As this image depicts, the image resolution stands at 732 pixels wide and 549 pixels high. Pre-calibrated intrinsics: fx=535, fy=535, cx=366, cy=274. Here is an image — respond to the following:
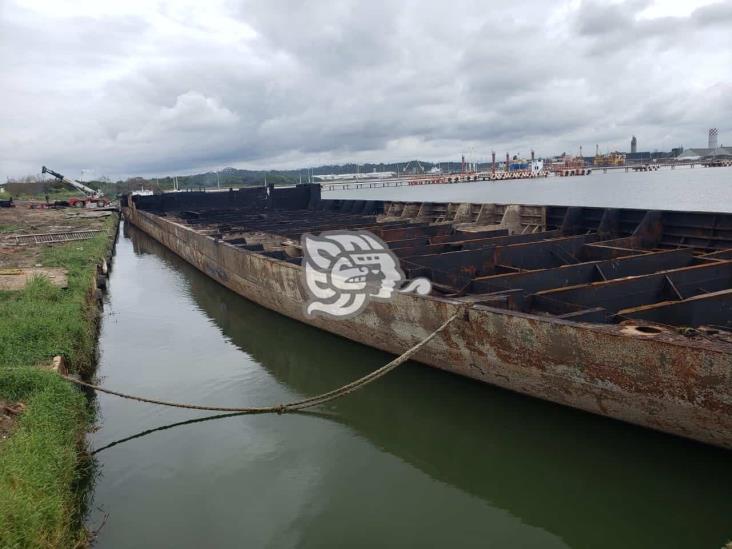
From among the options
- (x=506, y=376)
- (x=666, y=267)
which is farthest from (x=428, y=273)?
(x=666, y=267)

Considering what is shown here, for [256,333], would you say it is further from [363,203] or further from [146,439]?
[363,203]

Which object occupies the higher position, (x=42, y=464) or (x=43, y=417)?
(x=43, y=417)

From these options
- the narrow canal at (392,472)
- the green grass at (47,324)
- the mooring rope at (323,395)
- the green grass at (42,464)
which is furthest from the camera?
the green grass at (47,324)

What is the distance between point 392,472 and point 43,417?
3.88m

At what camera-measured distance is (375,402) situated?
26.3ft

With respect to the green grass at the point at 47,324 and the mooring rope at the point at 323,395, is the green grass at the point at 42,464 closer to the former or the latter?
the mooring rope at the point at 323,395

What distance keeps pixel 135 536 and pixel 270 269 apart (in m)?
7.21

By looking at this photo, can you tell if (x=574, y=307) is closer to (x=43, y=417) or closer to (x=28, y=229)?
(x=43, y=417)

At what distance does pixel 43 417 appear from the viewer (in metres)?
5.69

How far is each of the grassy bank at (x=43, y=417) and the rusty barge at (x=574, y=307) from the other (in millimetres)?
4172

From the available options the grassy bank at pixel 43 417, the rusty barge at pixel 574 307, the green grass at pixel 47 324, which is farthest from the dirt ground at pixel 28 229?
the grassy bank at pixel 43 417

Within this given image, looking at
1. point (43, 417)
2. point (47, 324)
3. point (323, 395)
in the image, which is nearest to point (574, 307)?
point (323, 395)

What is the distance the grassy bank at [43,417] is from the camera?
4.25 meters

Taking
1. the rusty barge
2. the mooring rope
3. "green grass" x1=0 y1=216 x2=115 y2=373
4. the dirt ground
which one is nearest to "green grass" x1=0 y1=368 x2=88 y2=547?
the mooring rope
